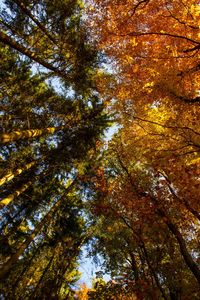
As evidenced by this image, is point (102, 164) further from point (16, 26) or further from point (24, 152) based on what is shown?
point (16, 26)

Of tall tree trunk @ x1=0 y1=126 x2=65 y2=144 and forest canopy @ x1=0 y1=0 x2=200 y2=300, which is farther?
forest canopy @ x1=0 y1=0 x2=200 y2=300

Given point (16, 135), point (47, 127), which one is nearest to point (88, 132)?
point (47, 127)

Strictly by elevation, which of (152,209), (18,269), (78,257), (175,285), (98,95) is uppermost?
(98,95)

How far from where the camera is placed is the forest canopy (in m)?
7.68

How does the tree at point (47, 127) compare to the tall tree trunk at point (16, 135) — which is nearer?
the tall tree trunk at point (16, 135)

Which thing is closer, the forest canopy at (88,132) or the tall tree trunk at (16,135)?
the tall tree trunk at (16,135)

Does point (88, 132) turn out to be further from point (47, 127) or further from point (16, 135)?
point (16, 135)

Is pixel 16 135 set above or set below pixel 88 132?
below

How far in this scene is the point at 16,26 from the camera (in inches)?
326

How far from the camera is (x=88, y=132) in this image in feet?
31.6

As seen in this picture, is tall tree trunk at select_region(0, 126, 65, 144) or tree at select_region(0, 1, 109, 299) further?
tree at select_region(0, 1, 109, 299)

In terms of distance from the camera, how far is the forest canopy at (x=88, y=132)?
768cm

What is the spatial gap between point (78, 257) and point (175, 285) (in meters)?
4.86

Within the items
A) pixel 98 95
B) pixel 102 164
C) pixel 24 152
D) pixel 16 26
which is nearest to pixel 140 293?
pixel 102 164
